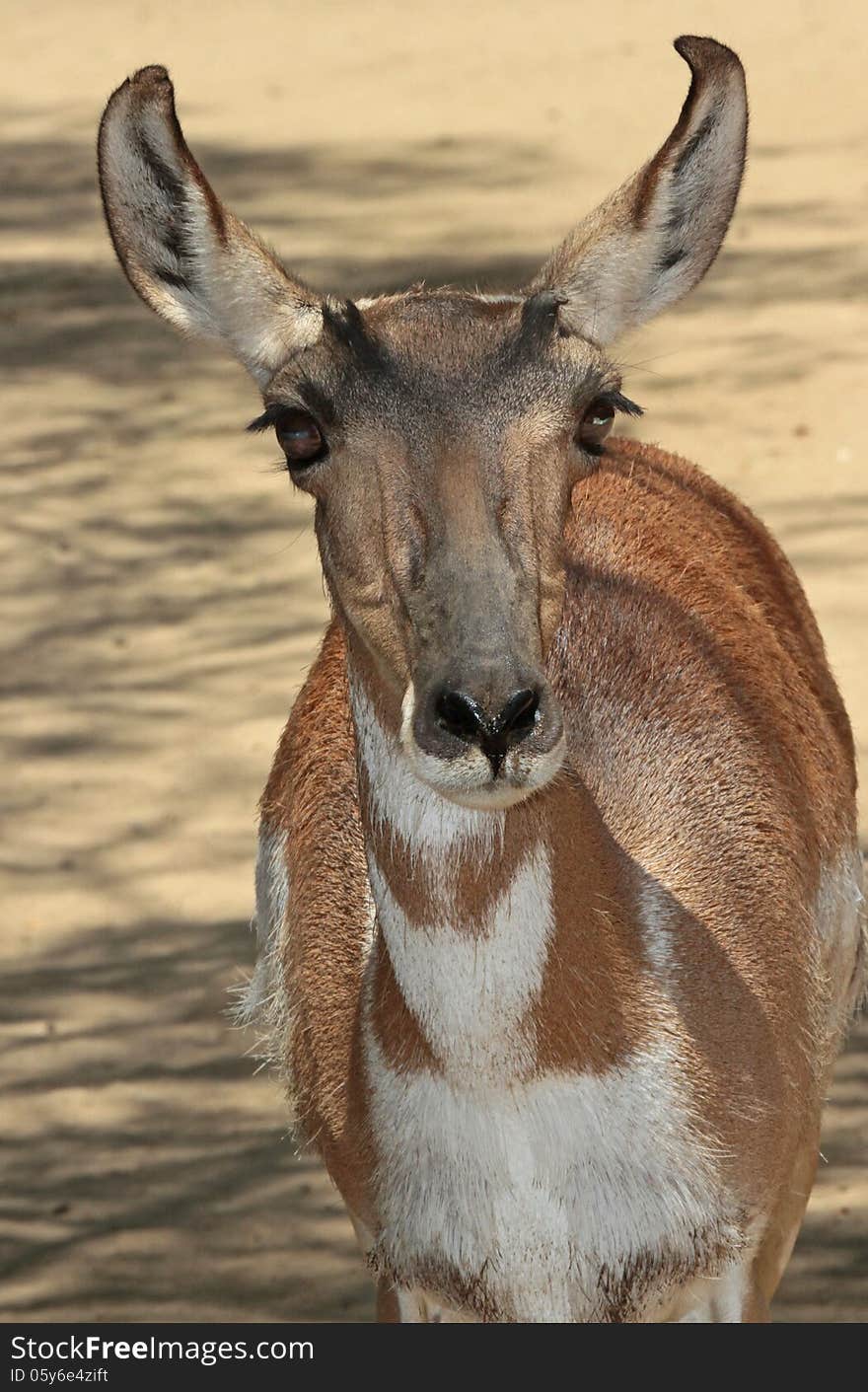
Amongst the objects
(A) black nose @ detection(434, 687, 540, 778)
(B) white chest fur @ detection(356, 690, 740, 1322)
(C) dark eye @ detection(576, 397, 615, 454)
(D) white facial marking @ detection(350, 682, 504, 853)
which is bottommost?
(B) white chest fur @ detection(356, 690, 740, 1322)

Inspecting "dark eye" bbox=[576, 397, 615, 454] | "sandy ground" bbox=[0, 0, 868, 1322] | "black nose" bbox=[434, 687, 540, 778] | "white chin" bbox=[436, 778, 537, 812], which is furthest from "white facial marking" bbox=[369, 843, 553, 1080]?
"sandy ground" bbox=[0, 0, 868, 1322]

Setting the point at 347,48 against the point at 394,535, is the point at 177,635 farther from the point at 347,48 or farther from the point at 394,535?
the point at 347,48

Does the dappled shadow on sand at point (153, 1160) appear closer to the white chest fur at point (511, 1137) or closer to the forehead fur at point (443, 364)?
the white chest fur at point (511, 1137)

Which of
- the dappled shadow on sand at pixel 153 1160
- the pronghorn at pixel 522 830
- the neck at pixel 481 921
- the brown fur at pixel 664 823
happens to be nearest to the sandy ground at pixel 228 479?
the dappled shadow on sand at pixel 153 1160

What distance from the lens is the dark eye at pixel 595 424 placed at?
4.18 meters

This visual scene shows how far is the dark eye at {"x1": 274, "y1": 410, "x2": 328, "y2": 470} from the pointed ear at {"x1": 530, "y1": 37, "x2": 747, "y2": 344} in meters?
0.57

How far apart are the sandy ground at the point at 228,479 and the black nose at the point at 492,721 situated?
2446mm

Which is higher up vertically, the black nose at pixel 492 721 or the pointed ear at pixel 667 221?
the pointed ear at pixel 667 221

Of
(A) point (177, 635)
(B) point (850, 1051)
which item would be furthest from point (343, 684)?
(A) point (177, 635)

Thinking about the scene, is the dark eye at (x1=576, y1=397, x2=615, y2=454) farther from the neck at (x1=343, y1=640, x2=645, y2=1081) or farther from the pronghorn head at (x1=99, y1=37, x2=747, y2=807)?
the neck at (x1=343, y1=640, x2=645, y2=1081)

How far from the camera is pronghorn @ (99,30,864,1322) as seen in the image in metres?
3.97

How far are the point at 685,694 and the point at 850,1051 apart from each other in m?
2.17

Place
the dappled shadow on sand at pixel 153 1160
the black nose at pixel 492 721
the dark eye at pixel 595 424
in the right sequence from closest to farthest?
the black nose at pixel 492 721, the dark eye at pixel 595 424, the dappled shadow on sand at pixel 153 1160

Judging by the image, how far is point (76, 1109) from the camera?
6.75 metres
